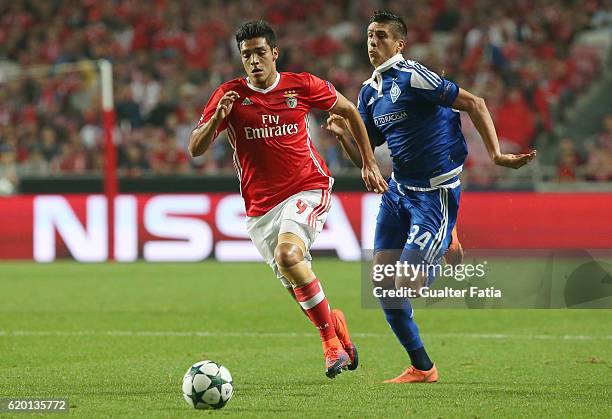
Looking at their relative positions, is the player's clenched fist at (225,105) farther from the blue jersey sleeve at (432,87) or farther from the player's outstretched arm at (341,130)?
the blue jersey sleeve at (432,87)

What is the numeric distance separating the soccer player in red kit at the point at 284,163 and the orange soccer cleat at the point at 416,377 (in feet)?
1.03

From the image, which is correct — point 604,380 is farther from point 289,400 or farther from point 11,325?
point 11,325

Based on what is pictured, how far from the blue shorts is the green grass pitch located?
2.84 feet

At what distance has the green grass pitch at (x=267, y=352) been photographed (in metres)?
6.55

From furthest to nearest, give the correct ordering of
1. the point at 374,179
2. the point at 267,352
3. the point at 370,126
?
the point at 267,352
the point at 370,126
the point at 374,179

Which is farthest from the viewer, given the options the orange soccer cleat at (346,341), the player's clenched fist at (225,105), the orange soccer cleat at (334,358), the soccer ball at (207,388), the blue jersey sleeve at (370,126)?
the blue jersey sleeve at (370,126)

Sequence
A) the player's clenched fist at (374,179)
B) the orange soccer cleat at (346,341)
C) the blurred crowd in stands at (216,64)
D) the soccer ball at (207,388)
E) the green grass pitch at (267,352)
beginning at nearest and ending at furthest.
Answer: the soccer ball at (207,388) < the green grass pitch at (267,352) < the player's clenched fist at (374,179) < the orange soccer cleat at (346,341) < the blurred crowd in stands at (216,64)

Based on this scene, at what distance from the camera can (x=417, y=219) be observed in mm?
7484

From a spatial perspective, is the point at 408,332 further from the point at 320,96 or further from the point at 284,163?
the point at 320,96

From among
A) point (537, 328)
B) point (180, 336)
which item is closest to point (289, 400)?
point (180, 336)

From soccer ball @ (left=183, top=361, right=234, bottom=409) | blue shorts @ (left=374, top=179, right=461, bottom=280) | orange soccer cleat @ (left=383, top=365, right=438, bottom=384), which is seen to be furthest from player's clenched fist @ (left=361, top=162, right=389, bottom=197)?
soccer ball @ (left=183, top=361, right=234, bottom=409)

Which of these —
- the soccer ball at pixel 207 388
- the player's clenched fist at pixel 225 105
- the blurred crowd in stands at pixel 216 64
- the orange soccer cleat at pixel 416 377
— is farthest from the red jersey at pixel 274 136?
the blurred crowd in stands at pixel 216 64

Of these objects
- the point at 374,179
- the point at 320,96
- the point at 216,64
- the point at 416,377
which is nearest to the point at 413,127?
the point at 374,179

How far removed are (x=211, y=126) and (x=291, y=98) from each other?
32.4 inches
